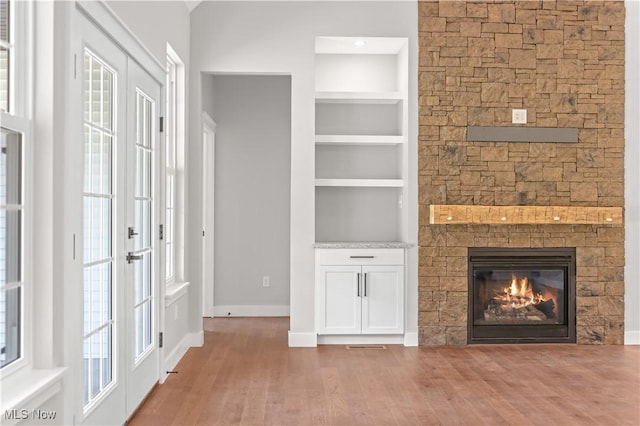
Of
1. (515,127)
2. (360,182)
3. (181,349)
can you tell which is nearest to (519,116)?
(515,127)

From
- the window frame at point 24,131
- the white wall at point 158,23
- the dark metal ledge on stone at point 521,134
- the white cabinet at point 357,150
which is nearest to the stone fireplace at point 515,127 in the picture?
the dark metal ledge on stone at point 521,134

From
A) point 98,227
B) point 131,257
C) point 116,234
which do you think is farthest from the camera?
point 131,257

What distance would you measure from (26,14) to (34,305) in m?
1.13

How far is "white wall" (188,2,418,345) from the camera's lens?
17.4ft

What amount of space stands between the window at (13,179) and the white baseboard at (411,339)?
3.59 metres

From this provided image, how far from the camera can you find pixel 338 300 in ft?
17.3

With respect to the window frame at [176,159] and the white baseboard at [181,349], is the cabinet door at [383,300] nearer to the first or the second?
the white baseboard at [181,349]

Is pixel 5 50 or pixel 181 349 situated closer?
pixel 5 50

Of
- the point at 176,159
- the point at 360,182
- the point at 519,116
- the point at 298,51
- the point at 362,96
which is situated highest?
the point at 298,51

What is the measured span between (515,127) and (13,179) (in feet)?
14.2

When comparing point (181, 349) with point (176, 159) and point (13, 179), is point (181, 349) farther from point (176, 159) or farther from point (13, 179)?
point (13, 179)

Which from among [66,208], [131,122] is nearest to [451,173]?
[131,122]

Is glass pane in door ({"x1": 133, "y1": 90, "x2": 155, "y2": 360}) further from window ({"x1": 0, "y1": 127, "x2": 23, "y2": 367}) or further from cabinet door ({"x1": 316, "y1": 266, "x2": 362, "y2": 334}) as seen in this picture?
cabinet door ({"x1": 316, "y1": 266, "x2": 362, "y2": 334})

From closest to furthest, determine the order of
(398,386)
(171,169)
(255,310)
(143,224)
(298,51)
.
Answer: (143,224) < (398,386) < (171,169) < (298,51) < (255,310)
